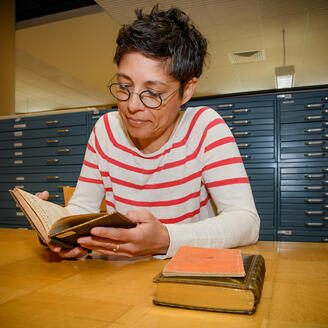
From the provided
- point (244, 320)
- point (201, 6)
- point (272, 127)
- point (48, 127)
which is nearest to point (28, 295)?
point (244, 320)

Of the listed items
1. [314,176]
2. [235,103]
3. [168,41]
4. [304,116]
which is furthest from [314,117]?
[168,41]

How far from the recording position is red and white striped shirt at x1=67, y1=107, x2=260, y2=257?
102 cm

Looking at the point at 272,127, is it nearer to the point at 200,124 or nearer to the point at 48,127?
the point at 200,124

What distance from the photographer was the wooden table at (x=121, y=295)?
420 millimetres

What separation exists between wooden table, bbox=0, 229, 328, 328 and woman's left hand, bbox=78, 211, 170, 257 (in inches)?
1.3

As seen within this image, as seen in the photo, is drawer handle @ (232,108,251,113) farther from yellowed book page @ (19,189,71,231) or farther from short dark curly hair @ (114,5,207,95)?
yellowed book page @ (19,189,71,231)

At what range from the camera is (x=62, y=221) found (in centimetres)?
67

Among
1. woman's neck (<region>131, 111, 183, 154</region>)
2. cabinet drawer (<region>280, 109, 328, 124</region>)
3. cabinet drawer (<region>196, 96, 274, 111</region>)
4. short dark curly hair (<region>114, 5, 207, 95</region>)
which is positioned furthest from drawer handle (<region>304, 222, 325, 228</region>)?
short dark curly hair (<region>114, 5, 207, 95</region>)

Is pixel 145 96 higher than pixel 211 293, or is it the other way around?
pixel 145 96

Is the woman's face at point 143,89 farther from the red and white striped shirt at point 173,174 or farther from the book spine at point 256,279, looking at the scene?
the book spine at point 256,279

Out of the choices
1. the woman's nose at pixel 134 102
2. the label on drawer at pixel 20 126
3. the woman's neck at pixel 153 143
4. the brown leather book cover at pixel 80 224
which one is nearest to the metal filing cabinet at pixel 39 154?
the label on drawer at pixel 20 126

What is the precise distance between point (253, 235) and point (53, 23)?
4670mm

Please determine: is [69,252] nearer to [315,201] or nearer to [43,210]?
[43,210]

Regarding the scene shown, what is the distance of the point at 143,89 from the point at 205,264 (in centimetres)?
60
